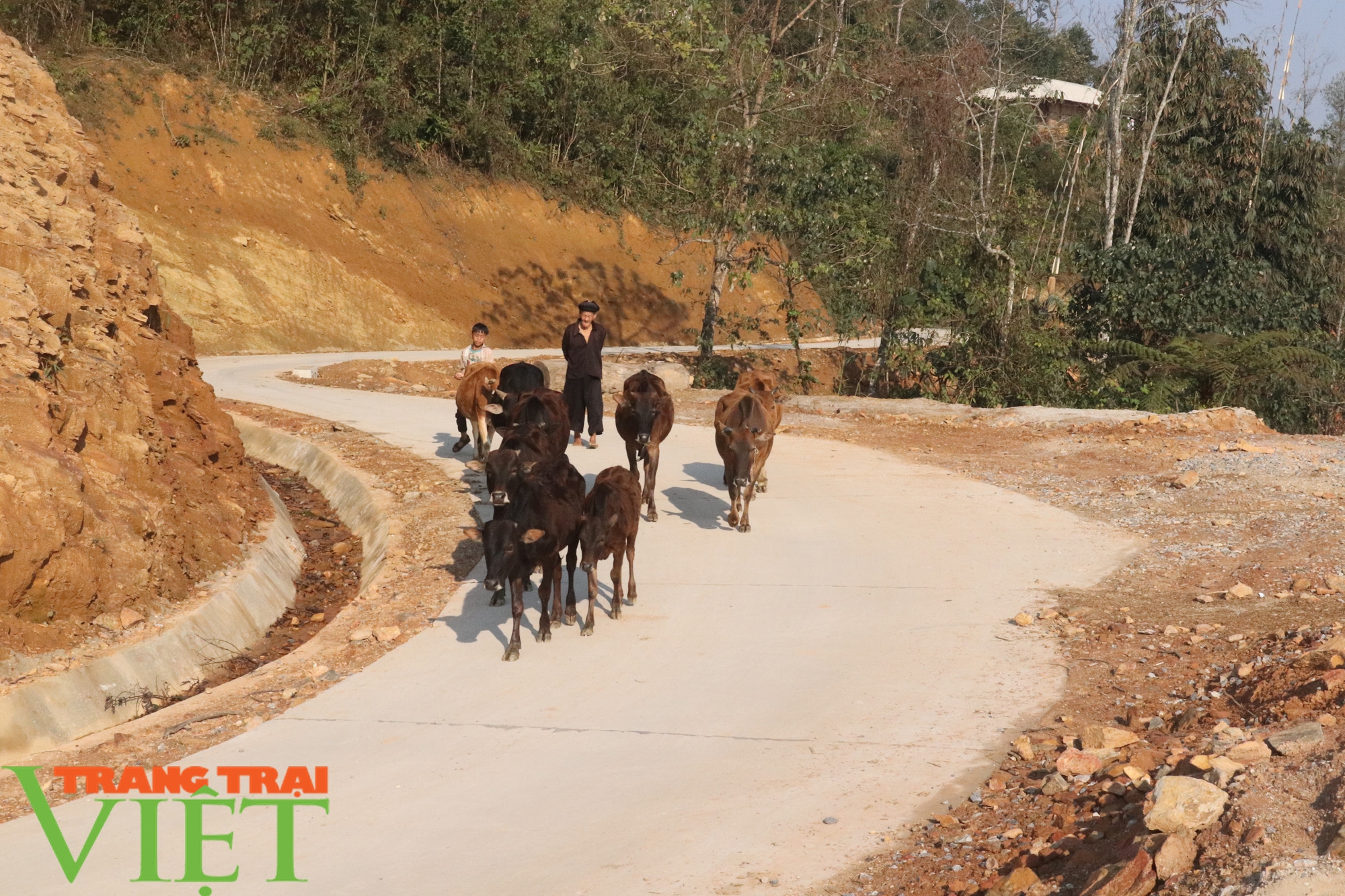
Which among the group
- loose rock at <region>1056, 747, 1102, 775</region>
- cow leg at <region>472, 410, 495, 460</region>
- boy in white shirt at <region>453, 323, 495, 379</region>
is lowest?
loose rock at <region>1056, 747, 1102, 775</region>

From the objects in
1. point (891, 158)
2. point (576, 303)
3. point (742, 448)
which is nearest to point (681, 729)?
point (742, 448)

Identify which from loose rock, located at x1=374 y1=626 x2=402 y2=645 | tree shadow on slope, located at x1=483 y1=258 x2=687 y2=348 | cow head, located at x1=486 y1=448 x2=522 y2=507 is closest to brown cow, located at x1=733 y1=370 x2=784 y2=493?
cow head, located at x1=486 y1=448 x2=522 y2=507

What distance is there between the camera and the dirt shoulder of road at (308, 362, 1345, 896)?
5.66 meters

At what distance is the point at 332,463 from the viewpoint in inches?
677

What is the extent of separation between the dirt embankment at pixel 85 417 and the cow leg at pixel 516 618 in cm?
302

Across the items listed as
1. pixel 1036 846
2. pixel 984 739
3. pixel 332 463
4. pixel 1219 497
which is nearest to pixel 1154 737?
pixel 984 739

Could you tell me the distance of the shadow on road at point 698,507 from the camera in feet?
45.7

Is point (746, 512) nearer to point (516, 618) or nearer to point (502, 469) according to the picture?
point (502, 469)

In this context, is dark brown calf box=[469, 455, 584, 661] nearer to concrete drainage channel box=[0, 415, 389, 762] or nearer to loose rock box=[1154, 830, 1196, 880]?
concrete drainage channel box=[0, 415, 389, 762]

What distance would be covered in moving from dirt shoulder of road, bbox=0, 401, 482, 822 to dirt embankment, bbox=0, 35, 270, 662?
95cm

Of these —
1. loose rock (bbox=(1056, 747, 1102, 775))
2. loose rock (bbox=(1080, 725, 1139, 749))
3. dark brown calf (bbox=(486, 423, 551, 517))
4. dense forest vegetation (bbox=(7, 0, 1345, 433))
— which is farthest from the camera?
dense forest vegetation (bbox=(7, 0, 1345, 433))

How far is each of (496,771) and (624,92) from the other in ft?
140

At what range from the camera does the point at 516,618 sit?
31.3 ft

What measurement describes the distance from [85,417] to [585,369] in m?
6.46
